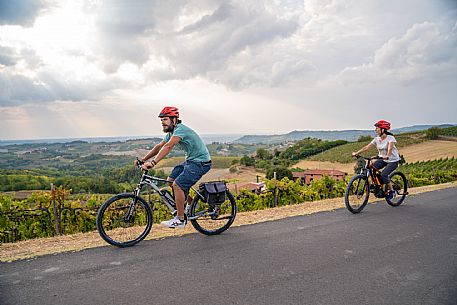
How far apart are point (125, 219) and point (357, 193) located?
5052mm

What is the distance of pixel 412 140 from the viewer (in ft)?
227

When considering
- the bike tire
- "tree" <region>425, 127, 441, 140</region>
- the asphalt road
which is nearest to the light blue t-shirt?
the asphalt road

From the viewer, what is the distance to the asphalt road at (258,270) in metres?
3.19

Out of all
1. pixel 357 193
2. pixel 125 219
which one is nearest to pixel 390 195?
pixel 357 193

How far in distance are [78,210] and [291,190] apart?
5.86 meters

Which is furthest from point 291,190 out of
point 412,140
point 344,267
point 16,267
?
point 412,140

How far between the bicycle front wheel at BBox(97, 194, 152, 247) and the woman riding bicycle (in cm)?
512

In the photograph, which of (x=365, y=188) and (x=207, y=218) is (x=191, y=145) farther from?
(x=365, y=188)

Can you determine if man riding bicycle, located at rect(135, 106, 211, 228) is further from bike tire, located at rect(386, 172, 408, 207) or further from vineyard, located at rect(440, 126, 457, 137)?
vineyard, located at rect(440, 126, 457, 137)

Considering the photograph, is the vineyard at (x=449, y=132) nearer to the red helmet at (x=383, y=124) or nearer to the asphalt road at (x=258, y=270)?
the red helmet at (x=383, y=124)

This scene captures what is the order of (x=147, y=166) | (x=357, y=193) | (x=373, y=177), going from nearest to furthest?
(x=147, y=166) → (x=357, y=193) → (x=373, y=177)

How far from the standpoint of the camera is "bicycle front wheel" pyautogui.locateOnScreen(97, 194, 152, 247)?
473 centimetres

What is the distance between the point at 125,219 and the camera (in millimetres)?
4867

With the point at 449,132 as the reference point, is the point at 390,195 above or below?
below
